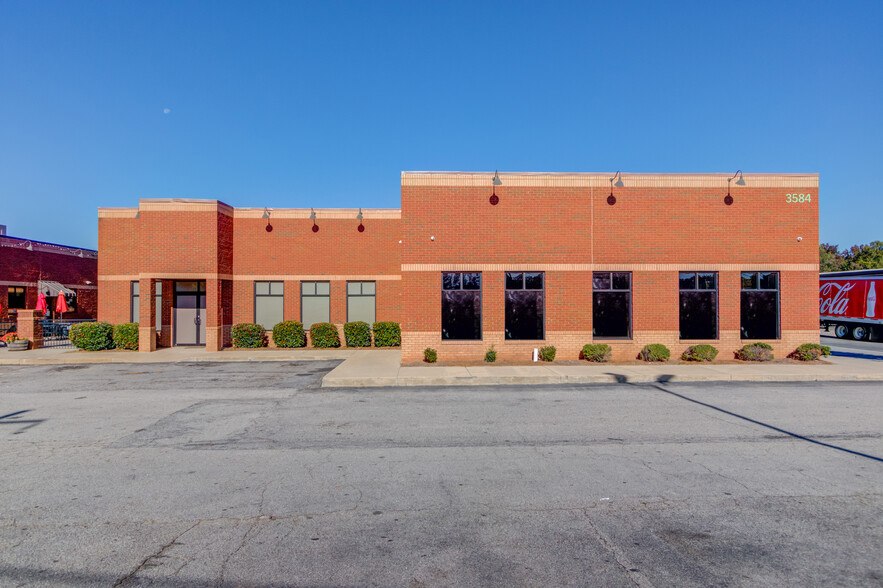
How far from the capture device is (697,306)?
1748 cm

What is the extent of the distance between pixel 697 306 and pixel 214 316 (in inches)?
748

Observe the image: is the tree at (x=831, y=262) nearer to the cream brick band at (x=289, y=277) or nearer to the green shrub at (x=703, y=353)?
the green shrub at (x=703, y=353)

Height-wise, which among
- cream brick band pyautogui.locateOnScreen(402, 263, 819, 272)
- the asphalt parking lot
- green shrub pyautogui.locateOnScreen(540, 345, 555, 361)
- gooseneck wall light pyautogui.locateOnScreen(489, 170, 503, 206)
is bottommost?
the asphalt parking lot

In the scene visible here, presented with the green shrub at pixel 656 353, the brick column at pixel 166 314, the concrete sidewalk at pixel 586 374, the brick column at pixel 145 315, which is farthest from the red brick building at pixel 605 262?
the brick column at pixel 166 314

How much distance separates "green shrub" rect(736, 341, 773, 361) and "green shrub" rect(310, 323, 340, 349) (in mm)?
15950

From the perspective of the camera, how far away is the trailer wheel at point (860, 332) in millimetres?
27031

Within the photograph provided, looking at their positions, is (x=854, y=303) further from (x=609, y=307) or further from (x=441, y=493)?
(x=441, y=493)

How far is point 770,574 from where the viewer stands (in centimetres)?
404

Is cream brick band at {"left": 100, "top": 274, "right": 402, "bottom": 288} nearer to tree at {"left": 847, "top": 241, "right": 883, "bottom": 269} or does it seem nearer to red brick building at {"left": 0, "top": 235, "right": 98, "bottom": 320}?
red brick building at {"left": 0, "top": 235, "right": 98, "bottom": 320}

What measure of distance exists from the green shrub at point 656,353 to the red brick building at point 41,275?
33220 millimetres

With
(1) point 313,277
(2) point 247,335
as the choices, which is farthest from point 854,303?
(2) point 247,335

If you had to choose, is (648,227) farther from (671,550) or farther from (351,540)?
(351,540)

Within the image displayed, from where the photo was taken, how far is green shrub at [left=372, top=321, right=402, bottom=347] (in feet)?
72.7

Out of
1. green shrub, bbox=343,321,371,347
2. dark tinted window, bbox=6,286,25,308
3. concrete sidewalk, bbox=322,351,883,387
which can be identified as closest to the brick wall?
concrete sidewalk, bbox=322,351,883,387
